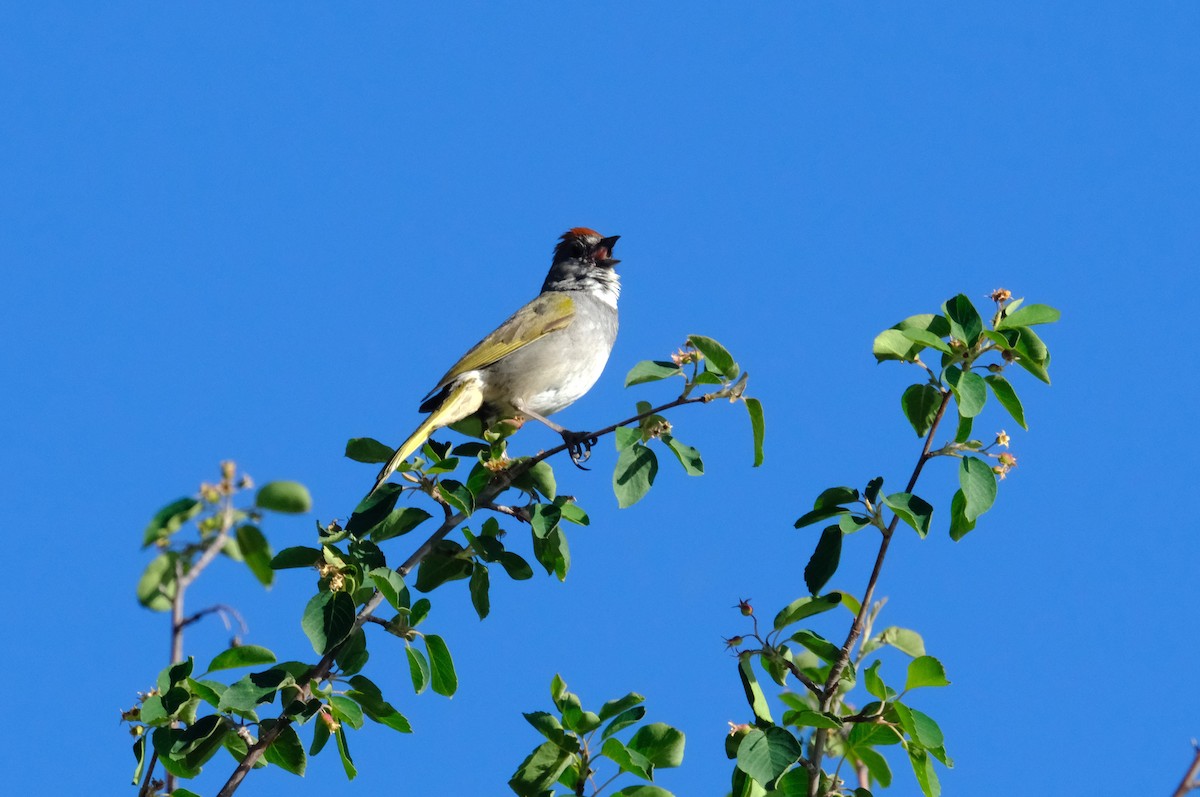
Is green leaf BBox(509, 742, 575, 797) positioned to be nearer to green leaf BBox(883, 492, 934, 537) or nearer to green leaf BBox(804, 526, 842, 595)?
green leaf BBox(804, 526, 842, 595)

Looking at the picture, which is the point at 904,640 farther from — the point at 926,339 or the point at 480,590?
the point at 480,590

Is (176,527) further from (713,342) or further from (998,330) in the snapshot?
(998,330)

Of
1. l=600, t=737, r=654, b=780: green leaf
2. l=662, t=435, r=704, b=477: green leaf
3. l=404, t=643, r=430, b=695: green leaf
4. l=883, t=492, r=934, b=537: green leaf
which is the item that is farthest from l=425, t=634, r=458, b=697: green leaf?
l=883, t=492, r=934, b=537: green leaf

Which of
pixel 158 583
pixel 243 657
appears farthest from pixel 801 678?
pixel 158 583

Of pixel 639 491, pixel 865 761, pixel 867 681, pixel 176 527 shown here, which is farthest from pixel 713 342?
pixel 176 527

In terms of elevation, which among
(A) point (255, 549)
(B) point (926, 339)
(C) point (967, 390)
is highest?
(A) point (255, 549)

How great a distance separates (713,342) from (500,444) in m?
1.08

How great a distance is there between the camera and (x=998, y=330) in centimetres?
375

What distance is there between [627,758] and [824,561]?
32.0 inches

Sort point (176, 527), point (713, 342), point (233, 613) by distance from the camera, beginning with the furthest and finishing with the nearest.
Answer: point (176, 527)
point (233, 613)
point (713, 342)

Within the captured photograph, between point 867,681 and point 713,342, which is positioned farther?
point 713,342

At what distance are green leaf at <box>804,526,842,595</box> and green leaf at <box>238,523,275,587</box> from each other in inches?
84.5

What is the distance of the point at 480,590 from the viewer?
4.16 m

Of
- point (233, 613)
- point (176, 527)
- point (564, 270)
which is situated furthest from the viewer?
point (564, 270)
